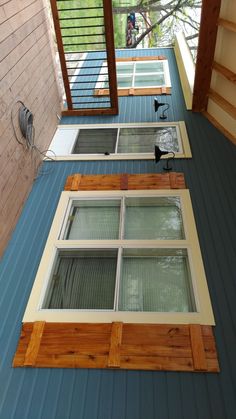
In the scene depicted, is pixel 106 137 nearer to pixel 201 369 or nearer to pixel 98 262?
pixel 98 262

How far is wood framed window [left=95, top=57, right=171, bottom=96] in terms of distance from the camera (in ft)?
18.8

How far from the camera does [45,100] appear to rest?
4.43 m

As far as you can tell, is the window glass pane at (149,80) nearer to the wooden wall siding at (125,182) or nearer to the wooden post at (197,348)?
the wooden wall siding at (125,182)

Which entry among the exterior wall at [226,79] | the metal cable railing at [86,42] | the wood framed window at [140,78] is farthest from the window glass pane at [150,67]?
the exterior wall at [226,79]

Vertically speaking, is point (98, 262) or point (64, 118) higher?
point (64, 118)

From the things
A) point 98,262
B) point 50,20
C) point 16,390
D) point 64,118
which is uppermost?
point 50,20

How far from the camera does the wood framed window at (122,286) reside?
2268mm

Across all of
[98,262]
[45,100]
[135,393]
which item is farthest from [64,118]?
[135,393]

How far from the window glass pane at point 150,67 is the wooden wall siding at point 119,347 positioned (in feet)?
18.4

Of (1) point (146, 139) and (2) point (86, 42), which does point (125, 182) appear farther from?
(2) point (86, 42)

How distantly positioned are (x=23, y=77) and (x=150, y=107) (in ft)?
7.68

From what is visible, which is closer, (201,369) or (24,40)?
(201,369)

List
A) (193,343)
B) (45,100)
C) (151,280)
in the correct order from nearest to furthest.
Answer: (193,343)
(151,280)
(45,100)

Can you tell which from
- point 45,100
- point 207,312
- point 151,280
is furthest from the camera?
point 45,100
